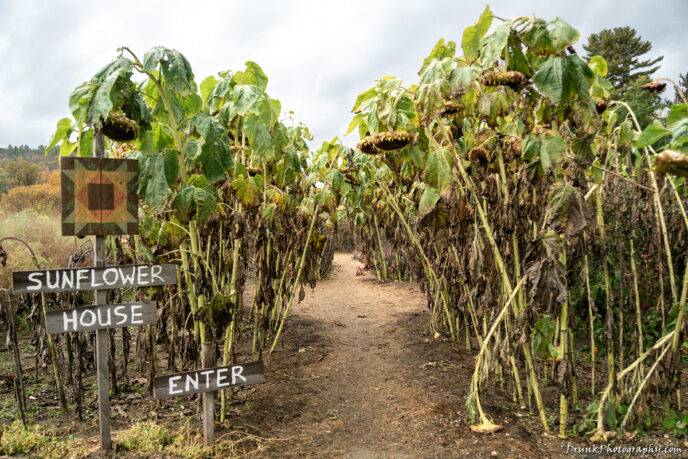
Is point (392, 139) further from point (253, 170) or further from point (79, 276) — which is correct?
point (79, 276)

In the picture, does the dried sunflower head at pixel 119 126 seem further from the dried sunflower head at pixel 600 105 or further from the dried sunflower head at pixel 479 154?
the dried sunflower head at pixel 600 105

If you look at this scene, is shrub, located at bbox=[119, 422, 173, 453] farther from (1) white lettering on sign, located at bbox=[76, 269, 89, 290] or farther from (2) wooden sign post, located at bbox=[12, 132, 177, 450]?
(1) white lettering on sign, located at bbox=[76, 269, 89, 290]

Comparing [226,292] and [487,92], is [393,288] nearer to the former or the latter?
[226,292]

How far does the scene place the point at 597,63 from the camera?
3061mm

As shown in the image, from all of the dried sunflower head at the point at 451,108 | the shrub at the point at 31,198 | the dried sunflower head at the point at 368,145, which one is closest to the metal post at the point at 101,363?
the dried sunflower head at the point at 368,145

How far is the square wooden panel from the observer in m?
2.70

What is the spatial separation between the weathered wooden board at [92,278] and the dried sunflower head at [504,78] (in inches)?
85.0

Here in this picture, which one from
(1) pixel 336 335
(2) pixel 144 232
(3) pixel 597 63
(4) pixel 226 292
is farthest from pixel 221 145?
(1) pixel 336 335

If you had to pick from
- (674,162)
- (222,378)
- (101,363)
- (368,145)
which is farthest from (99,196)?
(674,162)

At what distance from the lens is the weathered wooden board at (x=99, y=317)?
2.61m

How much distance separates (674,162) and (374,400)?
291 cm

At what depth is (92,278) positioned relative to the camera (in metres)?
2.70

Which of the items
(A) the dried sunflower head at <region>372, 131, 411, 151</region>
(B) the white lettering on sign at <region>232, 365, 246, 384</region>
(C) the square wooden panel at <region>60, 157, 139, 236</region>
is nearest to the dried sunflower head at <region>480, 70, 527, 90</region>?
(A) the dried sunflower head at <region>372, 131, 411, 151</region>

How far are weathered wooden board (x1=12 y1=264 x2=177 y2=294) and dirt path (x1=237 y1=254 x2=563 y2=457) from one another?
1.25 metres
